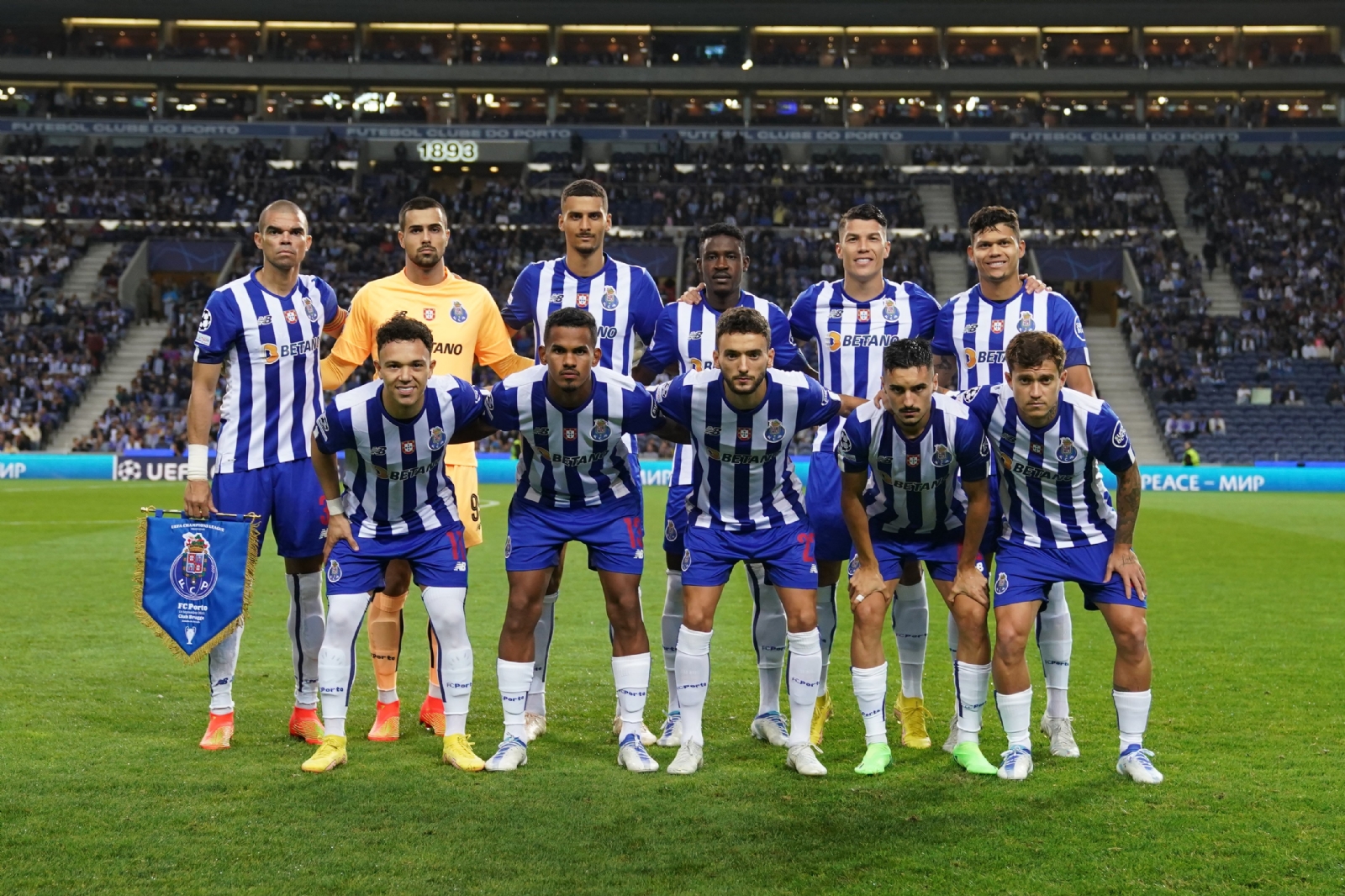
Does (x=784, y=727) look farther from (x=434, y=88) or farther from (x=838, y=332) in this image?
(x=434, y=88)

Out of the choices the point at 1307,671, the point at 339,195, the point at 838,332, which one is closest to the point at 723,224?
the point at 838,332

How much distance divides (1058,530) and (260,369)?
12.3 ft

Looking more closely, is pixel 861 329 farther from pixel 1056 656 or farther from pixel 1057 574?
pixel 1056 656

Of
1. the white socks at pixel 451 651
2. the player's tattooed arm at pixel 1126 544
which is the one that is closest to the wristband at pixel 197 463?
the white socks at pixel 451 651

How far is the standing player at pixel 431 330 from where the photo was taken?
247 inches

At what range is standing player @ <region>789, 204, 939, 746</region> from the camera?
6.01 meters

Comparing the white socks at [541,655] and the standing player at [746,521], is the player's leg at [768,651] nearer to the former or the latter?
the standing player at [746,521]

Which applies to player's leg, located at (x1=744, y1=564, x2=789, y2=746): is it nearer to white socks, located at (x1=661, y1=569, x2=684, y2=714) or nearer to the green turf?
the green turf

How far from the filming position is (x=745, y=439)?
5.49 m

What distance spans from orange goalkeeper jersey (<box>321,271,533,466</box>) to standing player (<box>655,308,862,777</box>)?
1.28 m

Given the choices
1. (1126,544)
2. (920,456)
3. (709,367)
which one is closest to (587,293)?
(709,367)

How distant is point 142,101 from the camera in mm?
48906

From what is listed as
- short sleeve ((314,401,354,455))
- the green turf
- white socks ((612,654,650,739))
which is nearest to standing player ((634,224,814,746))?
the green turf

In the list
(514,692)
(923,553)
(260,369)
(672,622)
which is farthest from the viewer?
(672,622)
